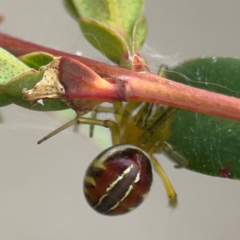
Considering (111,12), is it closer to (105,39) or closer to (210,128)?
(105,39)

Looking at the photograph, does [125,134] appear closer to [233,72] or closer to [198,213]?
[233,72]

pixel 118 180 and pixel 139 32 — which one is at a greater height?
pixel 139 32

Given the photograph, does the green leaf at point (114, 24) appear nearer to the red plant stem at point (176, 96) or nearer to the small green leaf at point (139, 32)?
the small green leaf at point (139, 32)

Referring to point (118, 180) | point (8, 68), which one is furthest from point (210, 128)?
point (8, 68)

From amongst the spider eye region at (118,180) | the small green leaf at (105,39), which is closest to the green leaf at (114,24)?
the small green leaf at (105,39)

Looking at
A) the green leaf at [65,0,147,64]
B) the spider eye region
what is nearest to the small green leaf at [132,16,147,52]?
the green leaf at [65,0,147,64]

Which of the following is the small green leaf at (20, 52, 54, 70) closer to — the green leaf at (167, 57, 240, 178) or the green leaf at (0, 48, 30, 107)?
the green leaf at (0, 48, 30, 107)

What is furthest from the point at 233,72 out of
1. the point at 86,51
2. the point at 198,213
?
the point at 198,213
